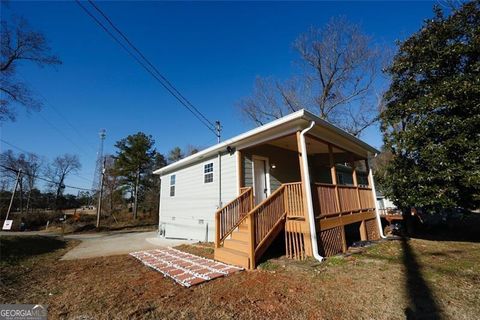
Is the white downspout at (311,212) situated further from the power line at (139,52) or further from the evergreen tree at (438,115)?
the evergreen tree at (438,115)

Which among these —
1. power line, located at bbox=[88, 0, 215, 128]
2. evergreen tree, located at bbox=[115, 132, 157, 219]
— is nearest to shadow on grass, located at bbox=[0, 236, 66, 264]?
power line, located at bbox=[88, 0, 215, 128]

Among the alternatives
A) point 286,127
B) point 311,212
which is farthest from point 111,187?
point 311,212

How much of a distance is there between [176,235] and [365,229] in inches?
349

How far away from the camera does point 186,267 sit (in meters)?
5.43

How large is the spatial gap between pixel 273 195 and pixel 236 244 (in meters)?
1.62

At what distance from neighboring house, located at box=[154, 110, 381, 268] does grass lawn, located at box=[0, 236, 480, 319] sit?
0.76 metres

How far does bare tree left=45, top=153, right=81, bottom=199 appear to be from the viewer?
3403cm


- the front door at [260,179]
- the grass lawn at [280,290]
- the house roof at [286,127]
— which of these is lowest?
the grass lawn at [280,290]

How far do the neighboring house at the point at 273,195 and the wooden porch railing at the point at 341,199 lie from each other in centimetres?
3

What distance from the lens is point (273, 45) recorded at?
13203mm

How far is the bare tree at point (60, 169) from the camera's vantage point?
3403 centimetres

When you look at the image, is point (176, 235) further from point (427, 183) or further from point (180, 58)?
point (427, 183)

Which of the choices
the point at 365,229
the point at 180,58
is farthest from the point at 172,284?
the point at 180,58

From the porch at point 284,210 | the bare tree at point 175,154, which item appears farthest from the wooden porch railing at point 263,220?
the bare tree at point 175,154
